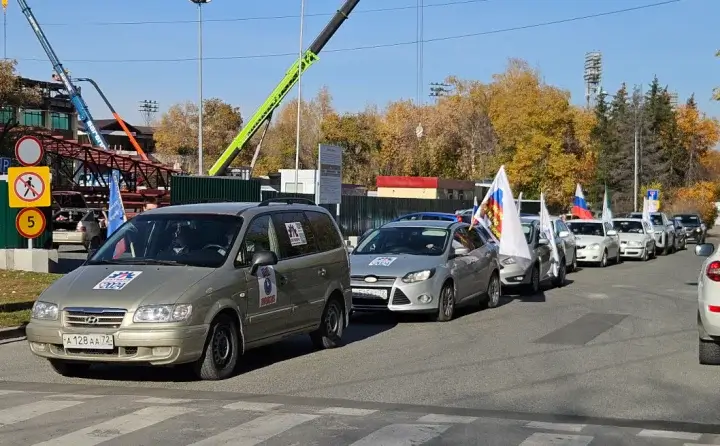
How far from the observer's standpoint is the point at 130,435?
698 centimetres

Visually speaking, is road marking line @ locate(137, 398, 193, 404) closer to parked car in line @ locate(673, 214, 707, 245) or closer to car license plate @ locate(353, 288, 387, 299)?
car license plate @ locate(353, 288, 387, 299)

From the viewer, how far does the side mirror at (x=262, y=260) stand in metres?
9.97

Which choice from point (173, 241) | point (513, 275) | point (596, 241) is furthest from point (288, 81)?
point (173, 241)

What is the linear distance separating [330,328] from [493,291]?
5.98 metres

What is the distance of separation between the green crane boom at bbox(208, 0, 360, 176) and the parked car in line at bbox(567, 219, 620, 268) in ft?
48.1

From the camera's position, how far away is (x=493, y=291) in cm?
1736

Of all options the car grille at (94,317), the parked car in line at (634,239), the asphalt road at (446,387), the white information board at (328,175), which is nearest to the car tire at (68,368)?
the asphalt road at (446,387)

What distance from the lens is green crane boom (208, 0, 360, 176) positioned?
4121 cm

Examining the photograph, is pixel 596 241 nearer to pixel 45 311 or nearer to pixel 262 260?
pixel 262 260

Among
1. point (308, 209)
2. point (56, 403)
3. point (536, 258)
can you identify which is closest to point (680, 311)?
point (536, 258)

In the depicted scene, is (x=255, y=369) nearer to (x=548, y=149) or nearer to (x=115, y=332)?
(x=115, y=332)

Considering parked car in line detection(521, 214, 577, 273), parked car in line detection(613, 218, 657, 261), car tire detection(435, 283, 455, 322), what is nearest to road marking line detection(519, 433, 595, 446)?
car tire detection(435, 283, 455, 322)

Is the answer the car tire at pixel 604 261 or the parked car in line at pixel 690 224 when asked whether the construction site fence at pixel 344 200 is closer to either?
the car tire at pixel 604 261

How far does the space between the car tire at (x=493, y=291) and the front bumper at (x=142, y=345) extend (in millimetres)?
8753
